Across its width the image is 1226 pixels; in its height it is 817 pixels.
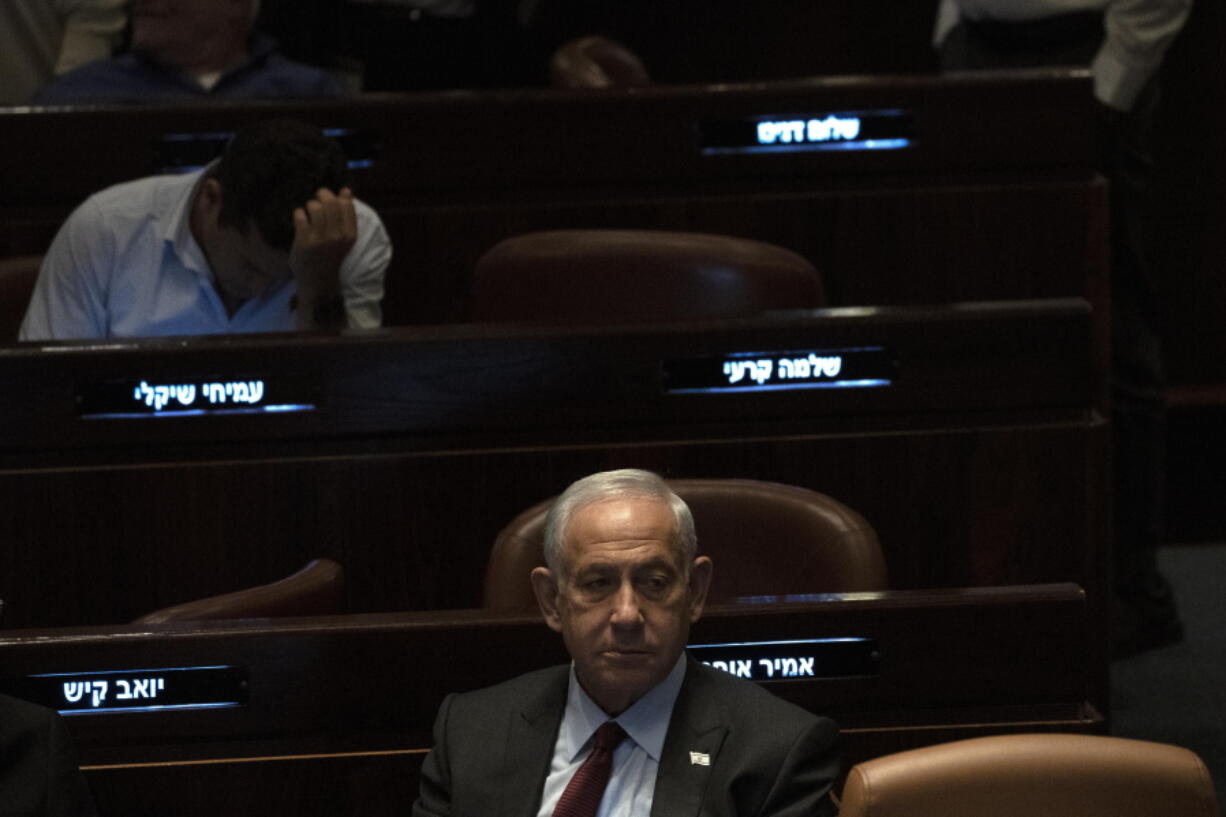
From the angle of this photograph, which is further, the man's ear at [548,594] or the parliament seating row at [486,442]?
the parliament seating row at [486,442]

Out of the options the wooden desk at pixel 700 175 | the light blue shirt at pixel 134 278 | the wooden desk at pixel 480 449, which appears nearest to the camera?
the wooden desk at pixel 480 449

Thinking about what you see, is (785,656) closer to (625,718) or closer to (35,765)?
(625,718)

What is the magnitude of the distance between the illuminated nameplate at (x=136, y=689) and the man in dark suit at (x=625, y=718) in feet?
0.92

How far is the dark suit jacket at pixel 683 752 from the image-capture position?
79.9 inches

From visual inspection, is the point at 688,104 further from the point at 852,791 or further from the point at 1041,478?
the point at 852,791

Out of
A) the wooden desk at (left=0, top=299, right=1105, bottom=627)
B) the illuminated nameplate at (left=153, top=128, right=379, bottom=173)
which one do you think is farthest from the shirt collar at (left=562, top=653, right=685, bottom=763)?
A: the illuminated nameplate at (left=153, top=128, right=379, bottom=173)

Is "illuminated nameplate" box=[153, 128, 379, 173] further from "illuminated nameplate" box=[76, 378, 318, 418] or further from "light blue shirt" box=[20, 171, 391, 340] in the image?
"illuminated nameplate" box=[76, 378, 318, 418]

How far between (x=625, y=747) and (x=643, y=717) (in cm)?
4

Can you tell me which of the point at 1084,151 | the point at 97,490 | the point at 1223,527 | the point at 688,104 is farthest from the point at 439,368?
the point at 1223,527

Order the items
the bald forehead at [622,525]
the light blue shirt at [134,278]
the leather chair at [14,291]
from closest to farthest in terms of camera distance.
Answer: the bald forehead at [622,525] < the light blue shirt at [134,278] < the leather chair at [14,291]

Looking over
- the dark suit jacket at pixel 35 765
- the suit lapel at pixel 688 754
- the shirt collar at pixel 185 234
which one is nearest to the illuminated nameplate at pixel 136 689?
Result: the dark suit jacket at pixel 35 765

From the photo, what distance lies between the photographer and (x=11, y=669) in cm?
223

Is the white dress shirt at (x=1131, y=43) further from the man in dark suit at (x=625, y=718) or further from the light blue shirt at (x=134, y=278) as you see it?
the man in dark suit at (x=625, y=718)

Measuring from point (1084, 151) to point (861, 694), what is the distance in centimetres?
173
